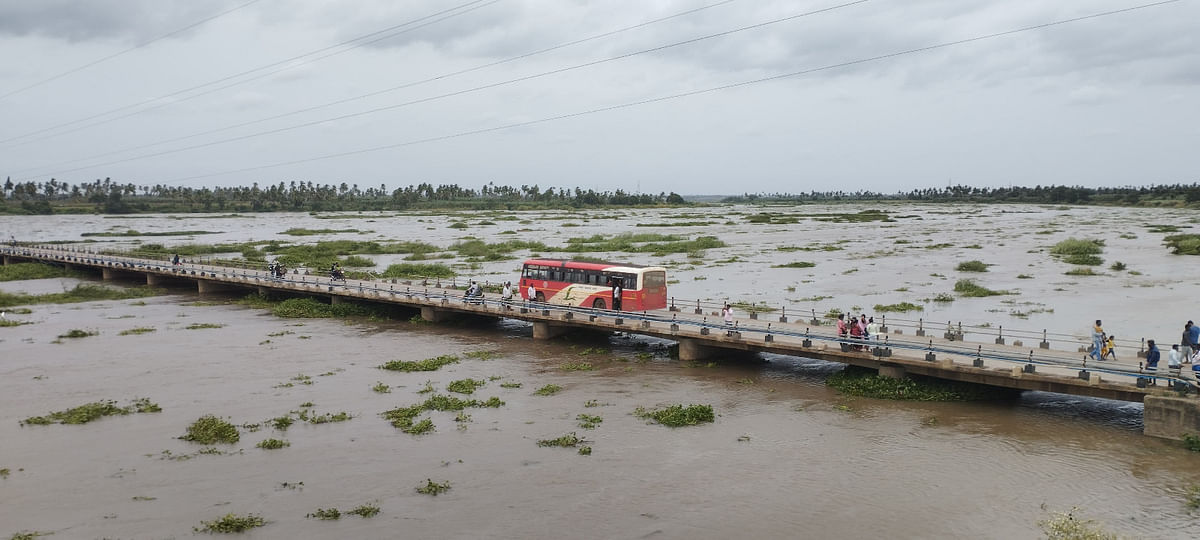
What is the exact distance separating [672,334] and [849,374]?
722 centimetres

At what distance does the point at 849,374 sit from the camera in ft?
92.2

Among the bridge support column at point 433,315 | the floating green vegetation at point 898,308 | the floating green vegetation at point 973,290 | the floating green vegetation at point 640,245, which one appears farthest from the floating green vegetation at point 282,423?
the floating green vegetation at point 640,245

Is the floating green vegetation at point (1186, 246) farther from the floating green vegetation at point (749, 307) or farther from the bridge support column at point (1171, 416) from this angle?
the bridge support column at point (1171, 416)

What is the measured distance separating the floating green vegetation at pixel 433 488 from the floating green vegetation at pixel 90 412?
39.6ft

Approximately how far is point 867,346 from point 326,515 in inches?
720

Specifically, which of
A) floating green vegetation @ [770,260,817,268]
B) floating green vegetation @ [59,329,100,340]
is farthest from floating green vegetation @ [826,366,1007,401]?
floating green vegetation @ [770,260,817,268]

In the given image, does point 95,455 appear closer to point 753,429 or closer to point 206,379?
point 206,379

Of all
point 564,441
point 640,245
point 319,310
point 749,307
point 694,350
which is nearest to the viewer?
point 564,441

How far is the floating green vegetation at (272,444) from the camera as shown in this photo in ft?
71.8

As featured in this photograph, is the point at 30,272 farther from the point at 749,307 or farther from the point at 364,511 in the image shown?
the point at 364,511

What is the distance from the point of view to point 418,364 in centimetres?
3250

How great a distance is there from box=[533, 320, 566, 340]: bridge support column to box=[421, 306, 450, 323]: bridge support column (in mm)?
7858

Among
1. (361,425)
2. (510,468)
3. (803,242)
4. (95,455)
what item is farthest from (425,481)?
(803,242)

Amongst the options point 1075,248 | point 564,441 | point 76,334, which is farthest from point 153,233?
point 1075,248
